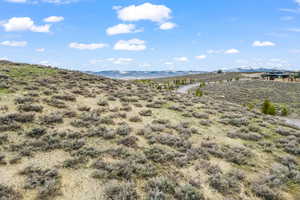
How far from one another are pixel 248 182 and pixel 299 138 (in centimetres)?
775

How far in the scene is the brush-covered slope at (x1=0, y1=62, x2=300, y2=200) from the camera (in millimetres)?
6204

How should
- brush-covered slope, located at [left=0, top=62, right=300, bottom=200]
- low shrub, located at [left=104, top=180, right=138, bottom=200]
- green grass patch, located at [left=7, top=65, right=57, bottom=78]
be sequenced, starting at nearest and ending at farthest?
low shrub, located at [left=104, top=180, right=138, bottom=200], brush-covered slope, located at [left=0, top=62, right=300, bottom=200], green grass patch, located at [left=7, top=65, right=57, bottom=78]

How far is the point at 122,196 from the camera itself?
5766mm

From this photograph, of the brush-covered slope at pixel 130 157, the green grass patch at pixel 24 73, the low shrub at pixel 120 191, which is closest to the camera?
the low shrub at pixel 120 191

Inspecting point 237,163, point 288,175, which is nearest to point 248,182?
point 237,163

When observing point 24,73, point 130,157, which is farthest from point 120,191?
point 24,73

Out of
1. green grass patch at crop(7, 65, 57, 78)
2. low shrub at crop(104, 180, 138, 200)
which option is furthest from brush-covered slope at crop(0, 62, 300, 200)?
green grass patch at crop(7, 65, 57, 78)

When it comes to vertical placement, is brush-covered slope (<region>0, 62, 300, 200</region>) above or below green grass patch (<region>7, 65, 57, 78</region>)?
below

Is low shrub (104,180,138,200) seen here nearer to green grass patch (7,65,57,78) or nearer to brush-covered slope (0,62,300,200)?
brush-covered slope (0,62,300,200)

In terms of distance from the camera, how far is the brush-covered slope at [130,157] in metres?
6.20

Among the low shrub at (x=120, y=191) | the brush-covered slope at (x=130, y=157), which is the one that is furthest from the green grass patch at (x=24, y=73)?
the low shrub at (x=120, y=191)

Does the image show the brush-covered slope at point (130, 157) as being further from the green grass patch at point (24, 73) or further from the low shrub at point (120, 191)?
the green grass patch at point (24, 73)

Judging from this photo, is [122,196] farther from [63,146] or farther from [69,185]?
[63,146]

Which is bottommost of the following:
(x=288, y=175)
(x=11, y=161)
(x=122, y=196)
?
(x=288, y=175)
